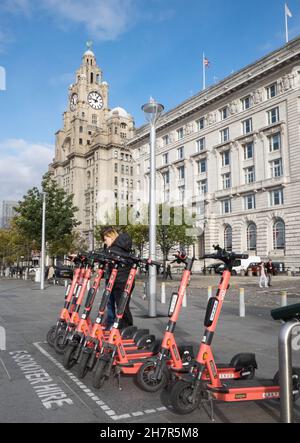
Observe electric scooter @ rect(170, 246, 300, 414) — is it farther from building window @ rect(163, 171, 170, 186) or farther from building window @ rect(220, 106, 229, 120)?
building window @ rect(163, 171, 170, 186)

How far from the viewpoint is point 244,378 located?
15.7 ft

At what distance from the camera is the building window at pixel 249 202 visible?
47.5m

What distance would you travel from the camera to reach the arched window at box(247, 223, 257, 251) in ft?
156

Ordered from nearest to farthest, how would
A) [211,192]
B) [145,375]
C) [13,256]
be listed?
[145,375] < [211,192] < [13,256]

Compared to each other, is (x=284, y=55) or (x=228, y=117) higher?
(x=284, y=55)

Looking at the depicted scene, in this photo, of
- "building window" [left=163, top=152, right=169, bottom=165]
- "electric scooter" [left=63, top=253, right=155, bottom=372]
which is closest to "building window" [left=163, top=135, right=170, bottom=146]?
"building window" [left=163, top=152, right=169, bottom=165]

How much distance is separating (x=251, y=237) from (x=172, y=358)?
4489cm

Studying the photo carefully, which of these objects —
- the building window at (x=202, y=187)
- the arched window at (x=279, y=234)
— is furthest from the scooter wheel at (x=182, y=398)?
the building window at (x=202, y=187)

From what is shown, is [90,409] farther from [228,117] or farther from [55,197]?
[228,117]

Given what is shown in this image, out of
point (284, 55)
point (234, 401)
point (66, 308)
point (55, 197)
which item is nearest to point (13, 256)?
point (55, 197)

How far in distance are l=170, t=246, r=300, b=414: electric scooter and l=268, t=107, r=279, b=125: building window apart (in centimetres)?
4318

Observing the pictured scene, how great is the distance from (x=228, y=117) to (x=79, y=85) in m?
65.0

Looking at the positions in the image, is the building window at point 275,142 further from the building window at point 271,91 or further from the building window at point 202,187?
the building window at point 202,187

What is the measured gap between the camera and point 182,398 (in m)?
4.03
